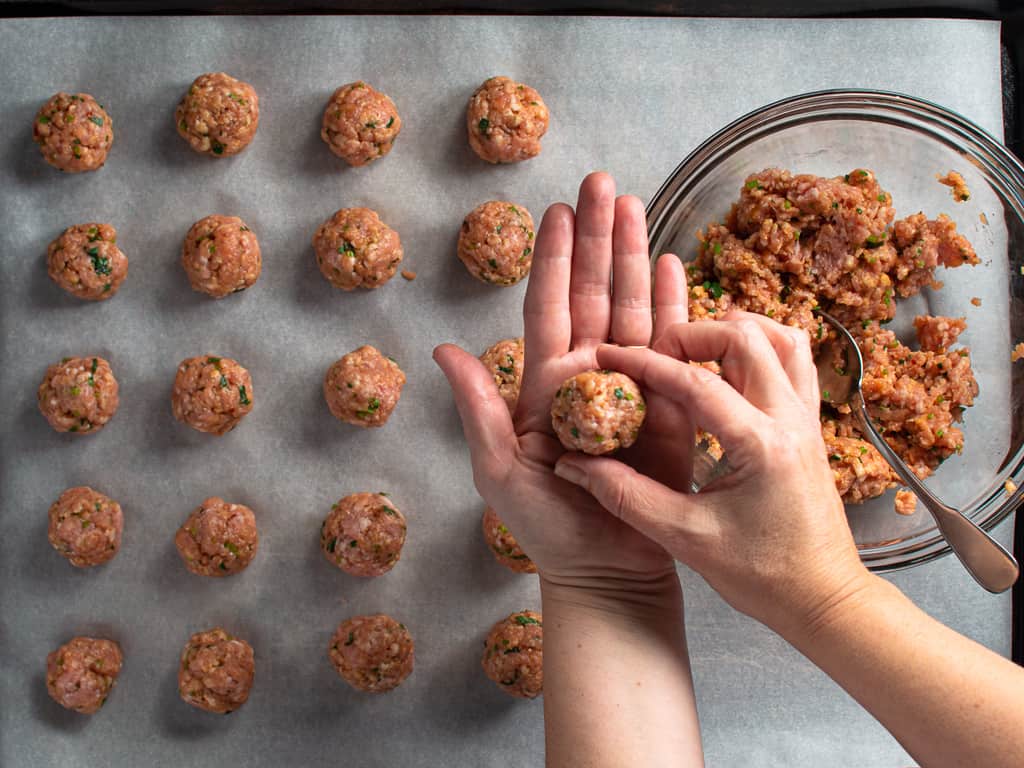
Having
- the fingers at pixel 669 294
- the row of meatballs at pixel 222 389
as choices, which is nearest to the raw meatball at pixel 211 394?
the row of meatballs at pixel 222 389

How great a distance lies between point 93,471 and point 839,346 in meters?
2.32

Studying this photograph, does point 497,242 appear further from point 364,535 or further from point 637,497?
point 637,497

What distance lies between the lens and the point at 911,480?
6.83 ft

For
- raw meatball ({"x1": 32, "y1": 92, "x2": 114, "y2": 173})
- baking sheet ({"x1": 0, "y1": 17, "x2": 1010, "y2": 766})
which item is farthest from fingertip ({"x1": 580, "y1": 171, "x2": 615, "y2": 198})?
raw meatball ({"x1": 32, "y1": 92, "x2": 114, "y2": 173})

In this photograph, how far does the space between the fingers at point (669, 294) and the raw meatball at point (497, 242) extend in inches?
22.9

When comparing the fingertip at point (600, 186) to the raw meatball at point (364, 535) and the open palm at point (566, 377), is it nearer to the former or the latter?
the open palm at point (566, 377)

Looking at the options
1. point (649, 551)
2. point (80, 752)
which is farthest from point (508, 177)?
point (80, 752)

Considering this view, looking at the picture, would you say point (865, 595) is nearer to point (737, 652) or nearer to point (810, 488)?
point (810, 488)

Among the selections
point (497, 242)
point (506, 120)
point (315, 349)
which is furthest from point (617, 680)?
point (506, 120)

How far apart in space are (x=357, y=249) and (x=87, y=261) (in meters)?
0.84

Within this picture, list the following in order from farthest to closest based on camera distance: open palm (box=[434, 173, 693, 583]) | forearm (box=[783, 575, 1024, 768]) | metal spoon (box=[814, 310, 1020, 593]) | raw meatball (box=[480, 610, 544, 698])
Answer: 1. raw meatball (box=[480, 610, 544, 698])
2. metal spoon (box=[814, 310, 1020, 593])
3. open palm (box=[434, 173, 693, 583])
4. forearm (box=[783, 575, 1024, 768])

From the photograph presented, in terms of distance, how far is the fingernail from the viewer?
1.73 metres

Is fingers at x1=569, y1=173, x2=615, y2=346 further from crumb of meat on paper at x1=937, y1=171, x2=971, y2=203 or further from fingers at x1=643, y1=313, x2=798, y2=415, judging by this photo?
crumb of meat on paper at x1=937, y1=171, x2=971, y2=203

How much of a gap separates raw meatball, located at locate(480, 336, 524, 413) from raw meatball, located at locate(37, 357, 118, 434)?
1197 mm
